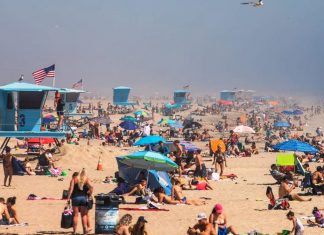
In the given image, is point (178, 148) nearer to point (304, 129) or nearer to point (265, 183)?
point (265, 183)

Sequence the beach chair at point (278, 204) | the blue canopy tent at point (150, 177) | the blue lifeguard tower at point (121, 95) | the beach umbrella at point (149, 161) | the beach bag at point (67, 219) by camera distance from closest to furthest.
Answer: the beach bag at point (67, 219) < the beach chair at point (278, 204) < the beach umbrella at point (149, 161) < the blue canopy tent at point (150, 177) < the blue lifeguard tower at point (121, 95)

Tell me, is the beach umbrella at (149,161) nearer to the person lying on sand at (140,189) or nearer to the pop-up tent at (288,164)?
the person lying on sand at (140,189)

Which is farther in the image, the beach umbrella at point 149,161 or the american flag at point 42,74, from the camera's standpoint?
the american flag at point 42,74

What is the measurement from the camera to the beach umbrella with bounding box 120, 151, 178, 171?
1647cm

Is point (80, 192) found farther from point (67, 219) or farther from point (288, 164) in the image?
point (288, 164)

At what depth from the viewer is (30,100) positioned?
963 inches

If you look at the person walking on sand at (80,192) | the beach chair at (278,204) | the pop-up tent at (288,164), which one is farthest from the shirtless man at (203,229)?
the pop-up tent at (288,164)

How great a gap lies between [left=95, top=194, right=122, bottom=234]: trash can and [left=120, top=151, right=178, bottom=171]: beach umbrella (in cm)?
495

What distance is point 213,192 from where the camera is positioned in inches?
752

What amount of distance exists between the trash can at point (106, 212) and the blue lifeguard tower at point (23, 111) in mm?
13097

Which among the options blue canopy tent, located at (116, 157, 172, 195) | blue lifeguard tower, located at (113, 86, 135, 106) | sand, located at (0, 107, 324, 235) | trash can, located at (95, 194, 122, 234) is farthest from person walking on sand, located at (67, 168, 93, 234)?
blue lifeguard tower, located at (113, 86, 135, 106)

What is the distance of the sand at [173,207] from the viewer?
43.0 ft

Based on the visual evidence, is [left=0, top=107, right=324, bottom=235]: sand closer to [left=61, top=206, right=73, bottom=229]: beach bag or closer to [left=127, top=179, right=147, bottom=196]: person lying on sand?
[left=127, top=179, right=147, bottom=196]: person lying on sand

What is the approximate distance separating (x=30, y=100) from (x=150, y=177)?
8.99 meters
